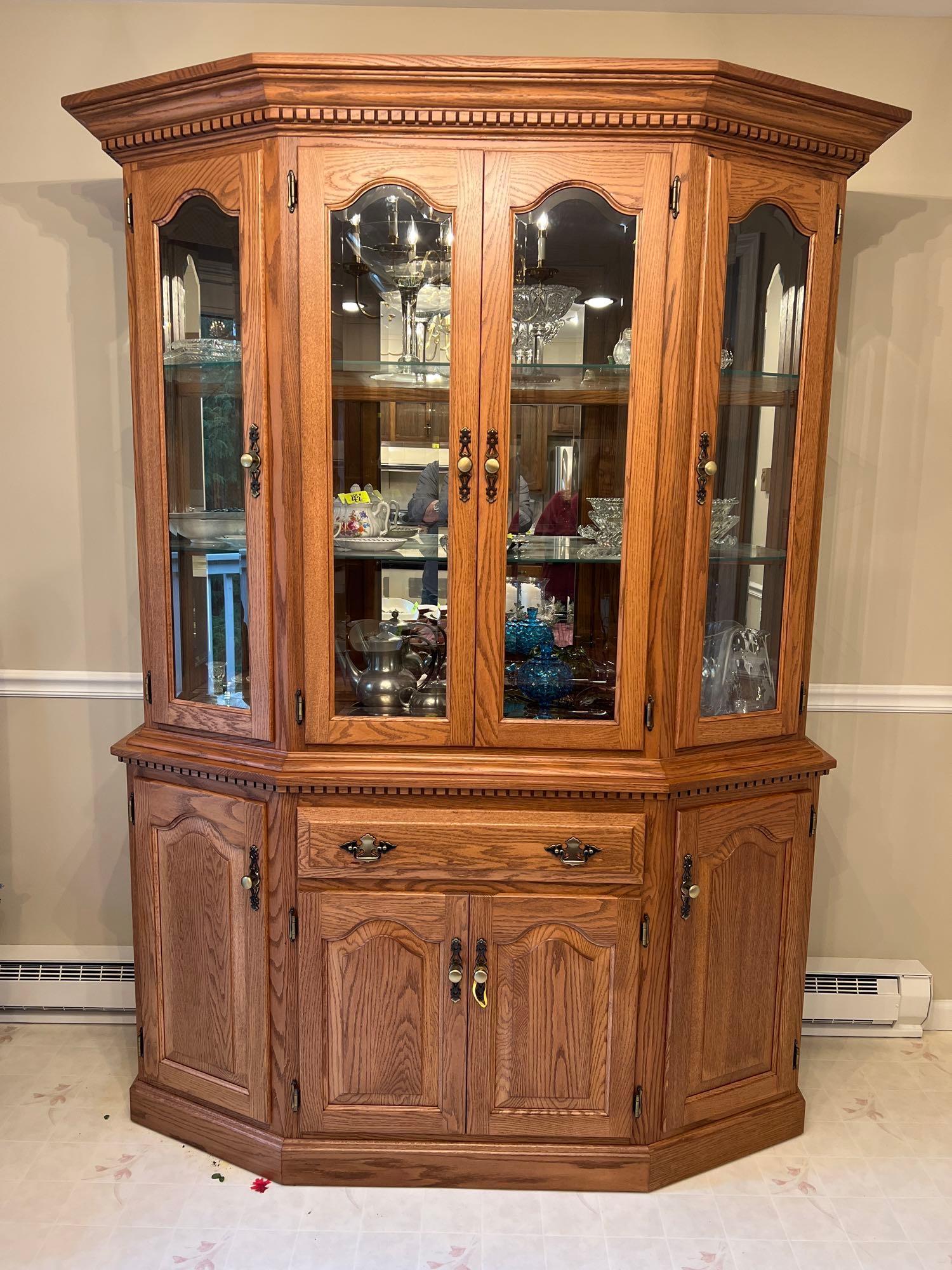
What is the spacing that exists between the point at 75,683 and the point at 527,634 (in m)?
1.26

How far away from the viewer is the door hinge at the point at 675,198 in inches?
68.3

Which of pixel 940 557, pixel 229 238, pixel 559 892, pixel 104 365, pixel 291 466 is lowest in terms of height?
pixel 559 892

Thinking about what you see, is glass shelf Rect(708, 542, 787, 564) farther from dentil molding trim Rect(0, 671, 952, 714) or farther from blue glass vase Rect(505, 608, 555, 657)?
dentil molding trim Rect(0, 671, 952, 714)

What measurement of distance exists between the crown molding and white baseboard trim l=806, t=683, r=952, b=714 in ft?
4.32

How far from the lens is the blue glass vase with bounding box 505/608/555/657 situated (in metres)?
1.91

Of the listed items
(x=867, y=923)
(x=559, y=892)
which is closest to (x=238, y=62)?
(x=559, y=892)

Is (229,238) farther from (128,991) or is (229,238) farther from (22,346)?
(128,991)

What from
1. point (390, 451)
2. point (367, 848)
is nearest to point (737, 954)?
point (367, 848)

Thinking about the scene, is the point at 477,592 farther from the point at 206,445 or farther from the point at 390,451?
the point at 206,445

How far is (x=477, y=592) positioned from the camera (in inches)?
73.6

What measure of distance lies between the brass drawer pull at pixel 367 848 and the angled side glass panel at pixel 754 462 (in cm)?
68

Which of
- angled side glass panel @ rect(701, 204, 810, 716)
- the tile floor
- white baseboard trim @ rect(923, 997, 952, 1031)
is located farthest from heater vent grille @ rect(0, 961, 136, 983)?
white baseboard trim @ rect(923, 997, 952, 1031)

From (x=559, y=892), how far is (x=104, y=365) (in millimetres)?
1617

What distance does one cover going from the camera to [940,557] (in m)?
2.48
